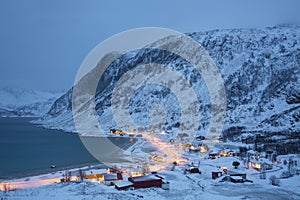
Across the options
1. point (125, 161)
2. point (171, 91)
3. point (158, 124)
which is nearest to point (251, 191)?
point (125, 161)

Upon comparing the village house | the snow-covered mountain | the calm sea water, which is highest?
the snow-covered mountain

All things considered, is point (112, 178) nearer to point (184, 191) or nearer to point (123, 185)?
point (123, 185)

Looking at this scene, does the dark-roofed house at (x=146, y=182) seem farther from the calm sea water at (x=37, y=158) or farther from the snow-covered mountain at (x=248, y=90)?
the snow-covered mountain at (x=248, y=90)

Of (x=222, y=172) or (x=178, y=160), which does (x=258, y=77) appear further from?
(x=222, y=172)

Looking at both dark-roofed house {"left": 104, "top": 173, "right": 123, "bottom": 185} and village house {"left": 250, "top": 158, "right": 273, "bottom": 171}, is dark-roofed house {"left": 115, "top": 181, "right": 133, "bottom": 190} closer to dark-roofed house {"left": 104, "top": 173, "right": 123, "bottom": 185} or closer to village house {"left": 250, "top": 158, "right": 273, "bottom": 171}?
dark-roofed house {"left": 104, "top": 173, "right": 123, "bottom": 185}

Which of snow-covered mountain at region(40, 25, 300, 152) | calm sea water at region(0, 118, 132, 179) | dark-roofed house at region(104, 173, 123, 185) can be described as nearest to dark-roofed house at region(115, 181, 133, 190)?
dark-roofed house at region(104, 173, 123, 185)

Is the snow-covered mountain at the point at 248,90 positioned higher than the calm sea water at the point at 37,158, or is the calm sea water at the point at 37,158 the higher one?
the snow-covered mountain at the point at 248,90

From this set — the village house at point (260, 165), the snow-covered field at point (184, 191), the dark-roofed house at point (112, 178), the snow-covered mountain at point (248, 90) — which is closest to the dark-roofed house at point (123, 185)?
the snow-covered field at point (184, 191)

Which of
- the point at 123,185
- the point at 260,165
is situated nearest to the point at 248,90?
the point at 260,165
